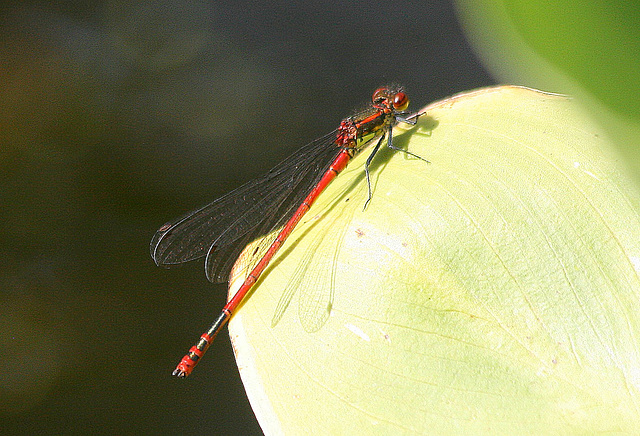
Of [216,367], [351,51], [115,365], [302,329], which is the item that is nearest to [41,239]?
[115,365]

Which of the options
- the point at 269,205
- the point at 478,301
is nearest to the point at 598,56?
the point at 478,301

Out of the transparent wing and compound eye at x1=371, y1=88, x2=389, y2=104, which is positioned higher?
compound eye at x1=371, y1=88, x2=389, y2=104

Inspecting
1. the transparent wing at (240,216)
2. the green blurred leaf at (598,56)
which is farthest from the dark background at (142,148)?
the green blurred leaf at (598,56)

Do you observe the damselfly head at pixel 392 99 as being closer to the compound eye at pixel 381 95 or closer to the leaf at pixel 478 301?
the compound eye at pixel 381 95

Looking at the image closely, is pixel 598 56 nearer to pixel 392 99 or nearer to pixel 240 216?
pixel 392 99

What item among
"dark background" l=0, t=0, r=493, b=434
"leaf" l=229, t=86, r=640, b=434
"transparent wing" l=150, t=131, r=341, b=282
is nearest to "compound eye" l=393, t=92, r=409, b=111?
"transparent wing" l=150, t=131, r=341, b=282

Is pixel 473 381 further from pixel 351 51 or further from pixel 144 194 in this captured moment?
pixel 351 51

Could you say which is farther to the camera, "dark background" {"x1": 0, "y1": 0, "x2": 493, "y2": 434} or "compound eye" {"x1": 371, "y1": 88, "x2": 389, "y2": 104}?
"dark background" {"x1": 0, "y1": 0, "x2": 493, "y2": 434}

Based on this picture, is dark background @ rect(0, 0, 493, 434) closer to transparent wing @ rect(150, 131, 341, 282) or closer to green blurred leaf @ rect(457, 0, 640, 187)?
transparent wing @ rect(150, 131, 341, 282)
